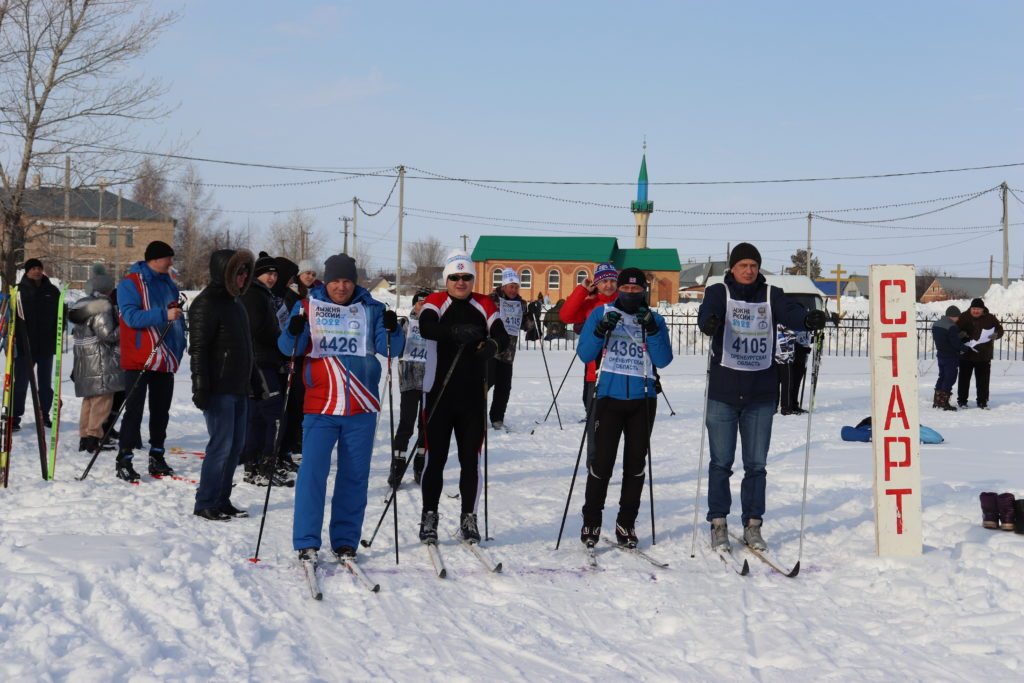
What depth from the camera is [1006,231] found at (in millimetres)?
40719

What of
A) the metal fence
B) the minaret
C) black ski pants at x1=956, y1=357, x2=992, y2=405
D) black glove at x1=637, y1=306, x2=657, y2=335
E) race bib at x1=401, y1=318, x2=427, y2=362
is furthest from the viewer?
the minaret

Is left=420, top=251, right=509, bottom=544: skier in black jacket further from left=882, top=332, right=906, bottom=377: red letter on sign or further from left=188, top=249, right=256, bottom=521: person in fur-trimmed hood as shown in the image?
left=882, top=332, right=906, bottom=377: red letter on sign

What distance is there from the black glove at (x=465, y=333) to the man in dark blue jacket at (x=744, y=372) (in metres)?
1.52

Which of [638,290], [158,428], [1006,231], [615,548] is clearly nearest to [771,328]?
[638,290]

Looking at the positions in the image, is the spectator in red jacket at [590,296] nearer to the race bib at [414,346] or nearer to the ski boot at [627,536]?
the race bib at [414,346]

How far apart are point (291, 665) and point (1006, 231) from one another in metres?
44.4

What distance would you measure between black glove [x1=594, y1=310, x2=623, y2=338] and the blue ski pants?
1.56m

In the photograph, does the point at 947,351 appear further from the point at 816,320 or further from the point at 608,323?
the point at 608,323

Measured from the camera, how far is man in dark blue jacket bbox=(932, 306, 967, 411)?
1520cm

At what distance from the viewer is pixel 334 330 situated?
5.43m

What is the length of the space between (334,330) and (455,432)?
3.39 ft

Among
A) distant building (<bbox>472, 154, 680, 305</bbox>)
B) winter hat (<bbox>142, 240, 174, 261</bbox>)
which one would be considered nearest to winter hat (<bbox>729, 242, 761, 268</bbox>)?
winter hat (<bbox>142, 240, 174, 261</bbox>)

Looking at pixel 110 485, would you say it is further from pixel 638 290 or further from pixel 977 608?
pixel 977 608

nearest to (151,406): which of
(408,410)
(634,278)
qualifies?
(408,410)
